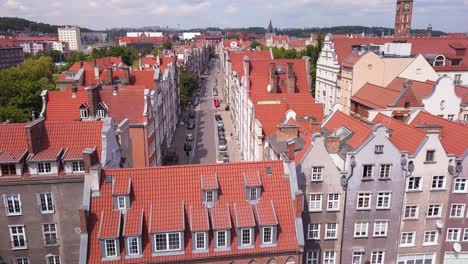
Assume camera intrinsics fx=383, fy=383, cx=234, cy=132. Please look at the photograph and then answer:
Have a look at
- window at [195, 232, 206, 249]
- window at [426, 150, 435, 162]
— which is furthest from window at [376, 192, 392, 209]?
window at [195, 232, 206, 249]

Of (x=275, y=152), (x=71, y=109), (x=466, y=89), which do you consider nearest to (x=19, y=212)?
(x=71, y=109)

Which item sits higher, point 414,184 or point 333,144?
point 333,144

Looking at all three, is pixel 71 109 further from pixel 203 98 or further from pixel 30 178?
pixel 203 98

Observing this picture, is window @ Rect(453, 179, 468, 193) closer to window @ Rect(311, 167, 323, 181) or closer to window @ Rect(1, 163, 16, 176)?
window @ Rect(311, 167, 323, 181)

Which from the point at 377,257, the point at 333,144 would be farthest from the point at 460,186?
the point at 333,144

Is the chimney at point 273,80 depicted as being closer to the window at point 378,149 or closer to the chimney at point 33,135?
the window at point 378,149

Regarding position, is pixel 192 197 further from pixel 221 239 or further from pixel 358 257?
pixel 358 257
